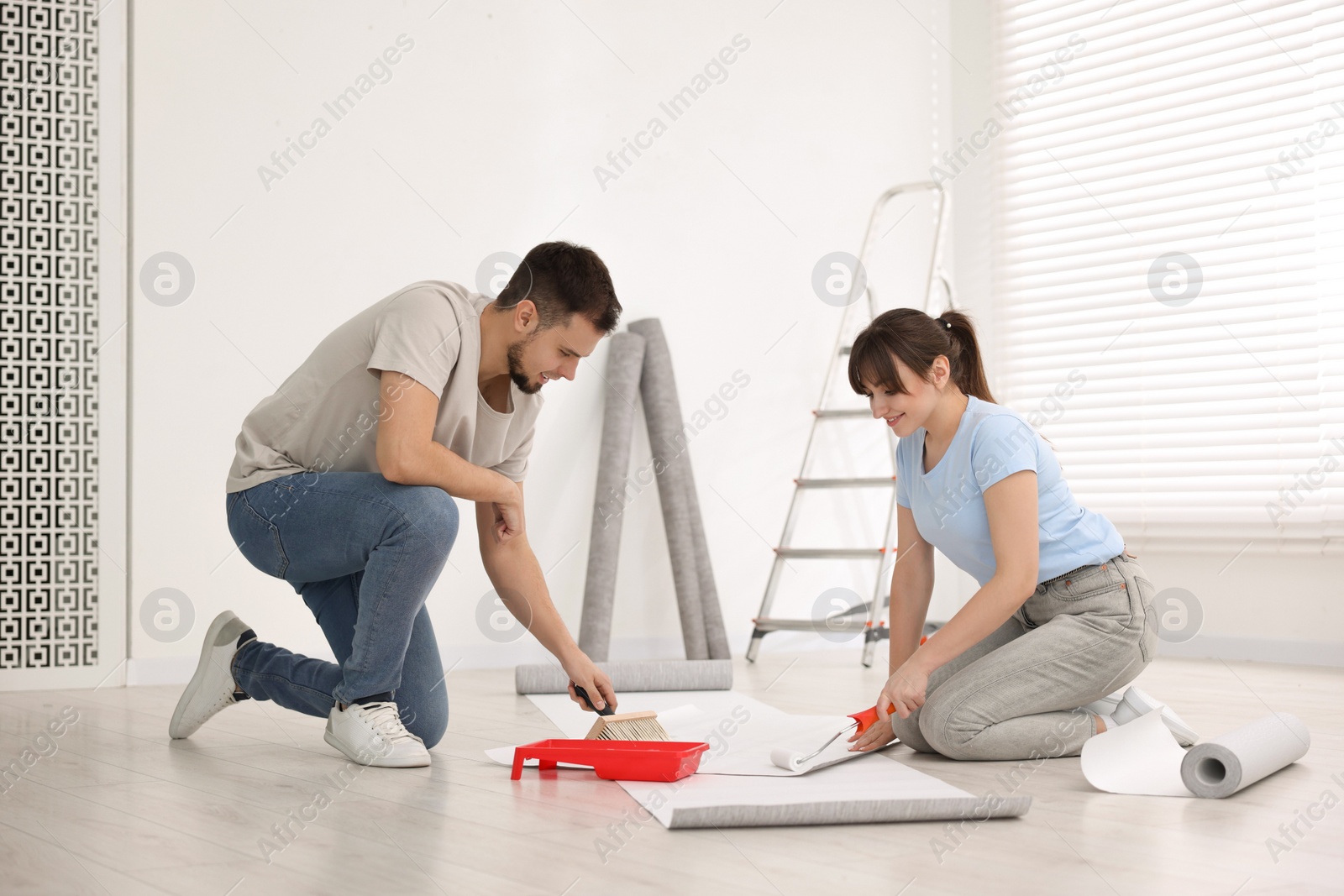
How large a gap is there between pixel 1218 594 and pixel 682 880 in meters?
3.28

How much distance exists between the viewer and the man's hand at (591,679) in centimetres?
210

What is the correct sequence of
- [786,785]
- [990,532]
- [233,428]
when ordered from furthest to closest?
[233,428] → [990,532] → [786,785]

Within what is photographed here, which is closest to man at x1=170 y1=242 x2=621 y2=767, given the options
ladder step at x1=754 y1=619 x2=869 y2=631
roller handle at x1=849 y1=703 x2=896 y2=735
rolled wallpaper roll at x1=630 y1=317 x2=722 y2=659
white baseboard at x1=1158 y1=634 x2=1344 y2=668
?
roller handle at x1=849 y1=703 x2=896 y2=735

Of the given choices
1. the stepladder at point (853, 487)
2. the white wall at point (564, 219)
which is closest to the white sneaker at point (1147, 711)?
the stepladder at point (853, 487)

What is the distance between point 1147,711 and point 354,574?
5.07ft

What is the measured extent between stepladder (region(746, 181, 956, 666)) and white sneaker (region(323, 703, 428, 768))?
1.98 meters

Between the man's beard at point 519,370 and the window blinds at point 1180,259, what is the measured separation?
113 inches

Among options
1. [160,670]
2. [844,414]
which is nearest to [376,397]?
[160,670]

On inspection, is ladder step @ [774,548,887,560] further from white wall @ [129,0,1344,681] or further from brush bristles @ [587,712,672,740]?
brush bristles @ [587,712,672,740]

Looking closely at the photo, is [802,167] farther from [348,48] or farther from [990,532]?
[990,532]

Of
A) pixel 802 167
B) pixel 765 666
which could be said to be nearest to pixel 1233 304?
pixel 802 167

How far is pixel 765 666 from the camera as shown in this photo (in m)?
3.93

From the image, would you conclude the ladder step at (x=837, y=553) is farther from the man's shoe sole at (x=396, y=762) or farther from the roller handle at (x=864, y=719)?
the man's shoe sole at (x=396, y=762)

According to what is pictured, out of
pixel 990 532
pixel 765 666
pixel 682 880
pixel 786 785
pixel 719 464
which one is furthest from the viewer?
pixel 719 464
